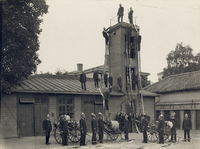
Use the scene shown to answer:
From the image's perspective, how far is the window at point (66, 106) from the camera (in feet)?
66.1

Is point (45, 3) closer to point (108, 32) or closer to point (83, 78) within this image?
point (83, 78)

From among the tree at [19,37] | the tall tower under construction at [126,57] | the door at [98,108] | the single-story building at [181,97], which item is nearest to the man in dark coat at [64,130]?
the tree at [19,37]

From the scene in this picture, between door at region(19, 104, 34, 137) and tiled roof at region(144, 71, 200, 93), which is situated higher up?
tiled roof at region(144, 71, 200, 93)

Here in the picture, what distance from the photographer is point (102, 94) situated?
68.3 ft

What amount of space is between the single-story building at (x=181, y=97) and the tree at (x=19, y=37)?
15.9 metres

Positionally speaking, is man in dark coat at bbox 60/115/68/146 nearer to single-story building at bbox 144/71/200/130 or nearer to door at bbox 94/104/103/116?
door at bbox 94/104/103/116

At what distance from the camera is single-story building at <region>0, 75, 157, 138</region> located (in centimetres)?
1778

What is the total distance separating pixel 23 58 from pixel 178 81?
19.5 metres

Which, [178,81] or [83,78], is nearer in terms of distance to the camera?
[83,78]

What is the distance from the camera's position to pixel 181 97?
27.5 meters

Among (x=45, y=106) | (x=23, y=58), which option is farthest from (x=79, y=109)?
(x=23, y=58)

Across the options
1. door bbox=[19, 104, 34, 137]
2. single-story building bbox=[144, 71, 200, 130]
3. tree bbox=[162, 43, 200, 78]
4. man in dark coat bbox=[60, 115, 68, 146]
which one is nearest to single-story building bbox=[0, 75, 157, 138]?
door bbox=[19, 104, 34, 137]

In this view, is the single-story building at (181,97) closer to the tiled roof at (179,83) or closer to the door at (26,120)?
the tiled roof at (179,83)

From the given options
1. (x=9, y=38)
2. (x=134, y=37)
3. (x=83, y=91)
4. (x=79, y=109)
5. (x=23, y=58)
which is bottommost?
(x=79, y=109)
